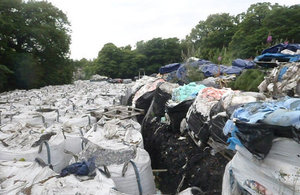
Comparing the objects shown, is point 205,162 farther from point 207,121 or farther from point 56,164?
point 56,164

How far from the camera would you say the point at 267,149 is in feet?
4.40

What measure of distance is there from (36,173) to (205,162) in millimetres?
1854

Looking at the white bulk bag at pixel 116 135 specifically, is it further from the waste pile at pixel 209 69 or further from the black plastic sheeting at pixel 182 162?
the waste pile at pixel 209 69

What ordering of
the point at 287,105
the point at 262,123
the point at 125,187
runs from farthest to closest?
1. the point at 125,187
2. the point at 287,105
3. the point at 262,123

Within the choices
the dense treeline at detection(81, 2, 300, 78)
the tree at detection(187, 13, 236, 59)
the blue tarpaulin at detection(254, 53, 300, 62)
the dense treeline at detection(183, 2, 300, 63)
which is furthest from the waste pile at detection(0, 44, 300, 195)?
the tree at detection(187, 13, 236, 59)

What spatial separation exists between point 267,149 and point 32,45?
24.6 meters

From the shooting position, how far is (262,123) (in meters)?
1.33

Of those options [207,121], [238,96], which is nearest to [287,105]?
[238,96]

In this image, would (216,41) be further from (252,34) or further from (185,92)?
(185,92)

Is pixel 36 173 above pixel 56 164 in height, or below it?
above

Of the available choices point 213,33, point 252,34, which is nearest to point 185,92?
point 252,34

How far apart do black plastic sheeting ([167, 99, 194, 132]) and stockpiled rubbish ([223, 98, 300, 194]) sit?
6.16 feet

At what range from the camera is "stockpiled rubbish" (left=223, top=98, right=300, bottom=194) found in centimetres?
124

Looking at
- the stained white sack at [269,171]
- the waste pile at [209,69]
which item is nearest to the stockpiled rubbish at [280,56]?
the waste pile at [209,69]
